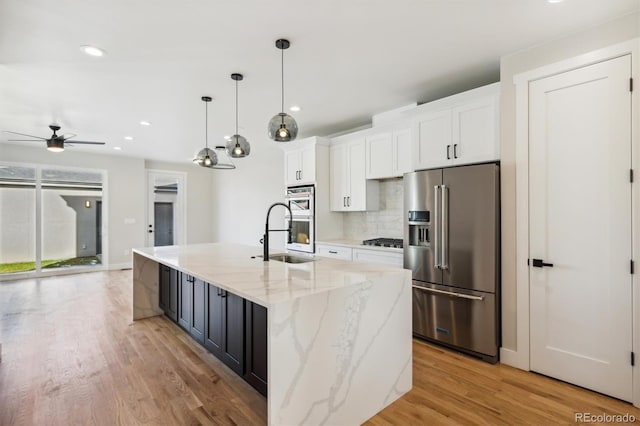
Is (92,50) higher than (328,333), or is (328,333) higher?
(92,50)

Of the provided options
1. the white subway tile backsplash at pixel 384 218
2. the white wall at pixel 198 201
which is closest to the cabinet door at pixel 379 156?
the white subway tile backsplash at pixel 384 218

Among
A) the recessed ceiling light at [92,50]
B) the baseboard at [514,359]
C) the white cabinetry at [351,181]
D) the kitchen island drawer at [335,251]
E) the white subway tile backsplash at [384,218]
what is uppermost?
the recessed ceiling light at [92,50]

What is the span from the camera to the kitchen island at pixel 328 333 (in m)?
1.56

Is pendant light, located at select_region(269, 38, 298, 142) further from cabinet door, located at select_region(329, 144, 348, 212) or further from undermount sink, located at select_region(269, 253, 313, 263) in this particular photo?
cabinet door, located at select_region(329, 144, 348, 212)

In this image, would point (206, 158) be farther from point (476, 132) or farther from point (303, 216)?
point (476, 132)

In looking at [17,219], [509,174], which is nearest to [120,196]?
[17,219]

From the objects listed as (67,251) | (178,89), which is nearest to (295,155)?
(178,89)

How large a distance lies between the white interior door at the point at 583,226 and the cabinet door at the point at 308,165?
2.80m

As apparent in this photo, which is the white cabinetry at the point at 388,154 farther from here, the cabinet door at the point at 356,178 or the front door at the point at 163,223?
the front door at the point at 163,223

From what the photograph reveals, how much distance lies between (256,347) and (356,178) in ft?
9.34

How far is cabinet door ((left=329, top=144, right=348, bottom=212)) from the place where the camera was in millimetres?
4570

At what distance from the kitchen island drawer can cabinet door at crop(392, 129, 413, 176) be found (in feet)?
3.83

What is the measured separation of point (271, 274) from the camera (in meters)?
2.15

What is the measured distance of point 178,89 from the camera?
340cm
